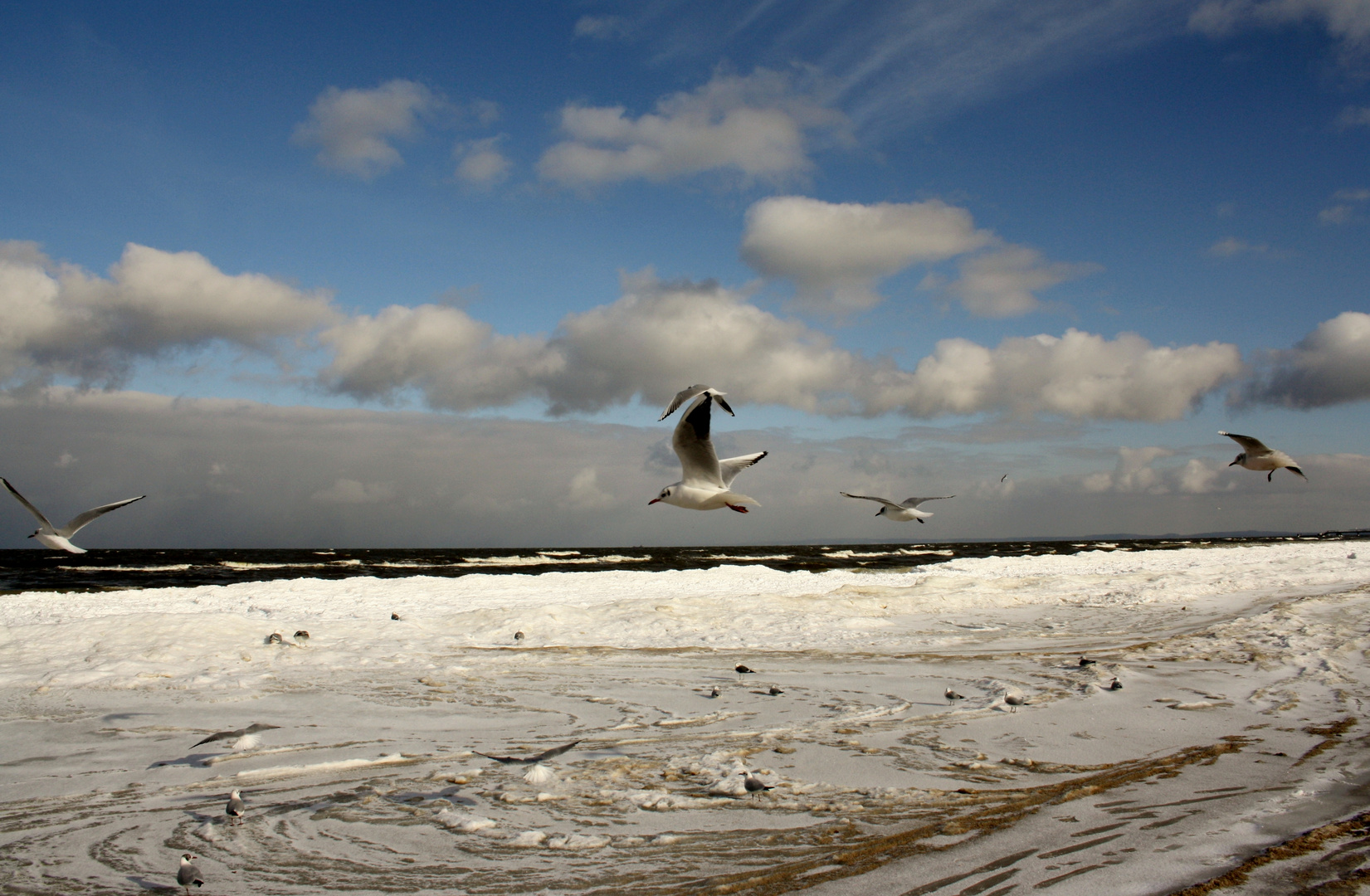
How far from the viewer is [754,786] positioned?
4637 mm

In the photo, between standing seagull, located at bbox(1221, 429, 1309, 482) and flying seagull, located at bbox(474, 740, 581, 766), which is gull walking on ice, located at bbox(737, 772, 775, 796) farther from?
standing seagull, located at bbox(1221, 429, 1309, 482)

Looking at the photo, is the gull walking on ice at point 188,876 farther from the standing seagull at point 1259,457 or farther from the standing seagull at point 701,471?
the standing seagull at point 1259,457

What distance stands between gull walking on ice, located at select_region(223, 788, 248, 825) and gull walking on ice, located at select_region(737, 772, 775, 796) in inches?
107

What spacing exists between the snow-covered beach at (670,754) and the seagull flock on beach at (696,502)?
110mm

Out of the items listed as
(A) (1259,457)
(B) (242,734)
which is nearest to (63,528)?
(B) (242,734)

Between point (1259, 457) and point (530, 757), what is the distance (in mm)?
13939

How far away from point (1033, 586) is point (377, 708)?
15314mm

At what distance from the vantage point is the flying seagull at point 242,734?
19.2ft

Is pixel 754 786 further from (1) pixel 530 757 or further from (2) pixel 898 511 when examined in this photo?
(2) pixel 898 511

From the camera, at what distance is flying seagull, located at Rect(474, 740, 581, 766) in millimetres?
5316

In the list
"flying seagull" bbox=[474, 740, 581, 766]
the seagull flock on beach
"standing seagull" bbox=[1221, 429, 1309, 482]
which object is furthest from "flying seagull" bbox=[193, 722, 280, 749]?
"standing seagull" bbox=[1221, 429, 1309, 482]

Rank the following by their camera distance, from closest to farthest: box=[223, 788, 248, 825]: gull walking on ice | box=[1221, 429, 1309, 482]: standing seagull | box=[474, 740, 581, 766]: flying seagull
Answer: box=[223, 788, 248, 825]: gull walking on ice, box=[474, 740, 581, 766]: flying seagull, box=[1221, 429, 1309, 482]: standing seagull

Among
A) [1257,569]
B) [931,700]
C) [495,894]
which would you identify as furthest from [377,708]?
[1257,569]

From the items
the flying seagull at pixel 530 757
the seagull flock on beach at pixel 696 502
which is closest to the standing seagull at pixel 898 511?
the seagull flock on beach at pixel 696 502
